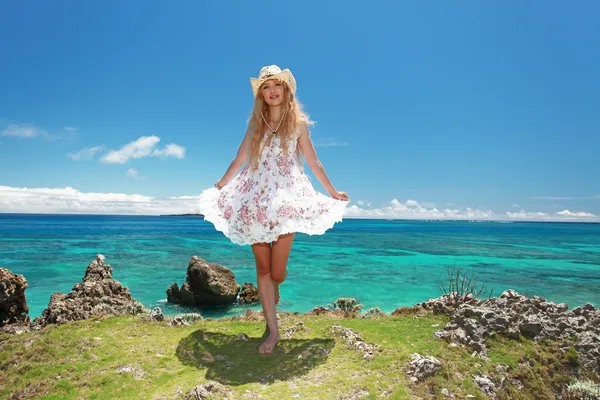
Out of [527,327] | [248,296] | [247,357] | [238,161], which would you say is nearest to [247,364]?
[247,357]

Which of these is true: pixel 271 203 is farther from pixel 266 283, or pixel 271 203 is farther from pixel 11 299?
pixel 11 299

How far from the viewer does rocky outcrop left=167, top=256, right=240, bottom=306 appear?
43.4 feet

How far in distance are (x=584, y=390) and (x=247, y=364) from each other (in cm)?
361

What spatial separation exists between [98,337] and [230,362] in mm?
A: 1930

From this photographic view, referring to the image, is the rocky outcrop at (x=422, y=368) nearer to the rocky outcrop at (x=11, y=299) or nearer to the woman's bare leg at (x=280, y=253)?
the woman's bare leg at (x=280, y=253)

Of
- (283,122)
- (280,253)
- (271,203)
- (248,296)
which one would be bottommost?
(248,296)

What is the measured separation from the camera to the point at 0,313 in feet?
24.4

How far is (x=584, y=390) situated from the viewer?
3951 millimetres

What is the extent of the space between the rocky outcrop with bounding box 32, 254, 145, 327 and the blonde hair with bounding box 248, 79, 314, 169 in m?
3.71

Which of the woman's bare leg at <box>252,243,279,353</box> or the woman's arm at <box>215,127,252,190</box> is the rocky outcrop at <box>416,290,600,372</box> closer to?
the woman's bare leg at <box>252,243,279,353</box>

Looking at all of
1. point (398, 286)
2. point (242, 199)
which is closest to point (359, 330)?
point (242, 199)

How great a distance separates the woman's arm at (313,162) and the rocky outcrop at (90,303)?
4040 mm

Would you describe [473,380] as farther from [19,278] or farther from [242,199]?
[19,278]

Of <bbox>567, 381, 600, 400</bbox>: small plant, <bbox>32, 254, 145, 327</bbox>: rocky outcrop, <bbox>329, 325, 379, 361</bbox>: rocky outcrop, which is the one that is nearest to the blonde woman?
<bbox>329, 325, 379, 361</bbox>: rocky outcrop
